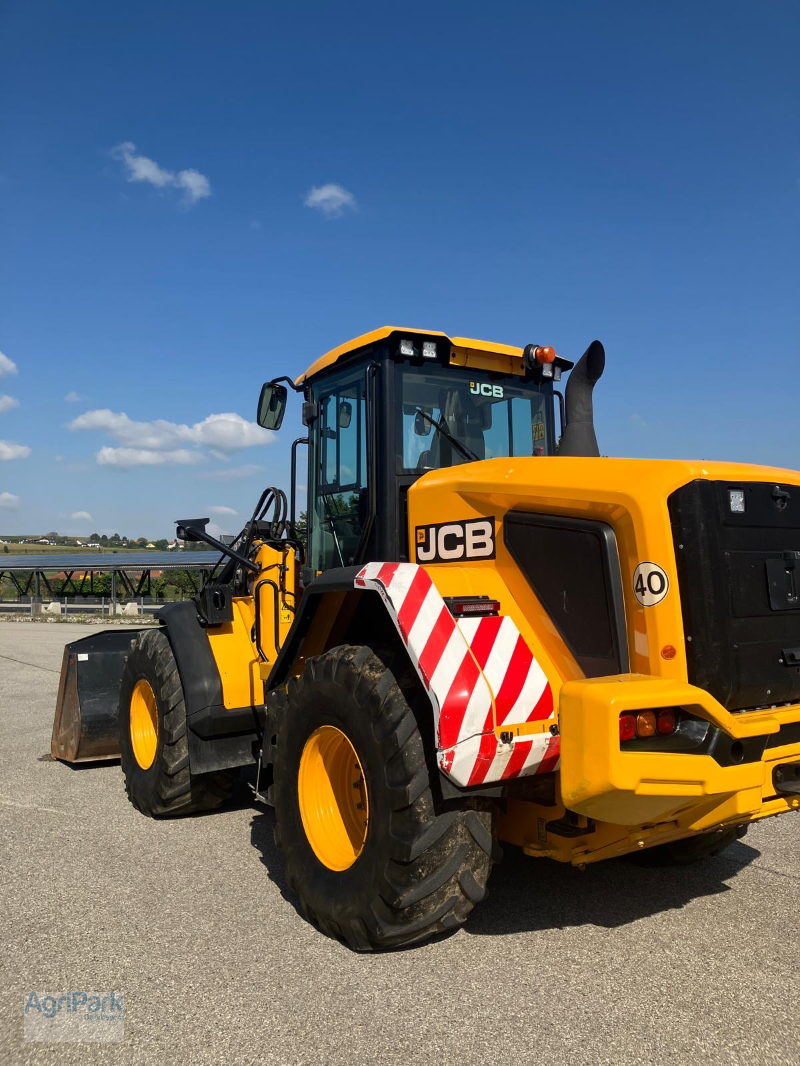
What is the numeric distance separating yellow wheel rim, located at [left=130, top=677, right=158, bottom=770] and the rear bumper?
140 inches

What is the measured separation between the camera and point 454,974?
308 cm

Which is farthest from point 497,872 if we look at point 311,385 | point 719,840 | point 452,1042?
point 311,385

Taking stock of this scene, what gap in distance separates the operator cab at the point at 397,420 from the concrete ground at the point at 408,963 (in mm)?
1749

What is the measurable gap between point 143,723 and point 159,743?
23.8 inches

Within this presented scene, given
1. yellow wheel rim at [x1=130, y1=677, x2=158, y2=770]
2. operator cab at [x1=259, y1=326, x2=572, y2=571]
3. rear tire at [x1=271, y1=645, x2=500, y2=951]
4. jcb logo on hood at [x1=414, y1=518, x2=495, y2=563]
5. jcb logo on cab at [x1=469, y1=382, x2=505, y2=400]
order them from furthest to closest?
yellow wheel rim at [x1=130, y1=677, x2=158, y2=770], jcb logo on cab at [x1=469, y1=382, x2=505, y2=400], operator cab at [x1=259, y1=326, x2=572, y2=571], jcb logo on hood at [x1=414, y1=518, x2=495, y2=563], rear tire at [x1=271, y1=645, x2=500, y2=951]

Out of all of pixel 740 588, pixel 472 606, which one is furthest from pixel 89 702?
pixel 740 588

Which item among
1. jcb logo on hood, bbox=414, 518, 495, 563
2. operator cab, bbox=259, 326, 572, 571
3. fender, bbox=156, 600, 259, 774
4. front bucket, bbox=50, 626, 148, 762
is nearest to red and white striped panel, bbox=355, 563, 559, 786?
jcb logo on hood, bbox=414, 518, 495, 563

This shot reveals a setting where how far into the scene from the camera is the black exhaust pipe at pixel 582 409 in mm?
3842

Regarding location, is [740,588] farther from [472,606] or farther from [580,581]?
[472,606]

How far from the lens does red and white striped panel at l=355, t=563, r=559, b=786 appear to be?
2926 mm

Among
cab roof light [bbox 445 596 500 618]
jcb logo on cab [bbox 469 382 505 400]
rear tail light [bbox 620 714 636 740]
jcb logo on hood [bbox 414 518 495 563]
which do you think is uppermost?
jcb logo on cab [bbox 469 382 505 400]

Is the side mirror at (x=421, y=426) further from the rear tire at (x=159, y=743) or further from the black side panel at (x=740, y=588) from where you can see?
the rear tire at (x=159, y=743)

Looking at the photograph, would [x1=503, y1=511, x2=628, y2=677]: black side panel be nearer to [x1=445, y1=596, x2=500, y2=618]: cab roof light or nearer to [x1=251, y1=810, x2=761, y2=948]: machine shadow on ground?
[x1=445, y1=596, x2=500, y2=618]: cab roof light

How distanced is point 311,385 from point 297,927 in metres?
2.94
